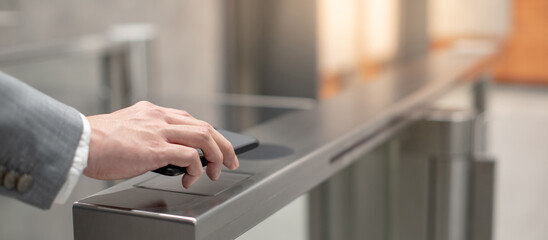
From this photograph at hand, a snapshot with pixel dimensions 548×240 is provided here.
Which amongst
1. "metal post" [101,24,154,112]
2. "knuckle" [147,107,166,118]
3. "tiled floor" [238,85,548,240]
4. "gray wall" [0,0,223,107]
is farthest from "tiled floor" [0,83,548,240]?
"gray wall" [0,0,223,107]

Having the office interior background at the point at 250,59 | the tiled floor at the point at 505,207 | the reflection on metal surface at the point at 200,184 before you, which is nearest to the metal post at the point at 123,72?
the office interior background at the point at 250,59

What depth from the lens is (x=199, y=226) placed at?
1.52 ft

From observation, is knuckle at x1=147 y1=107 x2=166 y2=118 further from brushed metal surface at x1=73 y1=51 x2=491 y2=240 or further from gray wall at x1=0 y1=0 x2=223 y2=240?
gray wall at x1=0 y1=0 x2=223 y2=240

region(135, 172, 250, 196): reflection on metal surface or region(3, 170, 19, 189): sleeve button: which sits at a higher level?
region(3, 170, 19, 189): sleeve button

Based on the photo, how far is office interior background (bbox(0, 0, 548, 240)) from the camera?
186 centimetres

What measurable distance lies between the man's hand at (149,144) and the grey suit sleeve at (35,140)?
2 cm

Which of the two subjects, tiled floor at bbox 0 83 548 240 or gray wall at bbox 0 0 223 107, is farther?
gray wall at bbox 0 0 223 107

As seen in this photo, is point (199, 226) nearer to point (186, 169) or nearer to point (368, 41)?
point (186, 169)

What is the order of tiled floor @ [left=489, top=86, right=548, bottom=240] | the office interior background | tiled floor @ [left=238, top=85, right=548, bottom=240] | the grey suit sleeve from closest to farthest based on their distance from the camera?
1. the grey suit sleeve
2. tiled floor @ [left=238, top=85, right=548, bottom=240]
3. tiled floor @ [left=489, top=86, right=548, bottom=240]
4. the office interior background

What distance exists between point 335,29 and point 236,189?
10.5 ft

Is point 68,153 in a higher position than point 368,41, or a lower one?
higher

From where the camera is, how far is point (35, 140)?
46 cm

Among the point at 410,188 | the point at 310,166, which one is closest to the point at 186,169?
the point at 310,166

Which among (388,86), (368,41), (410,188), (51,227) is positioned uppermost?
(388,86)
